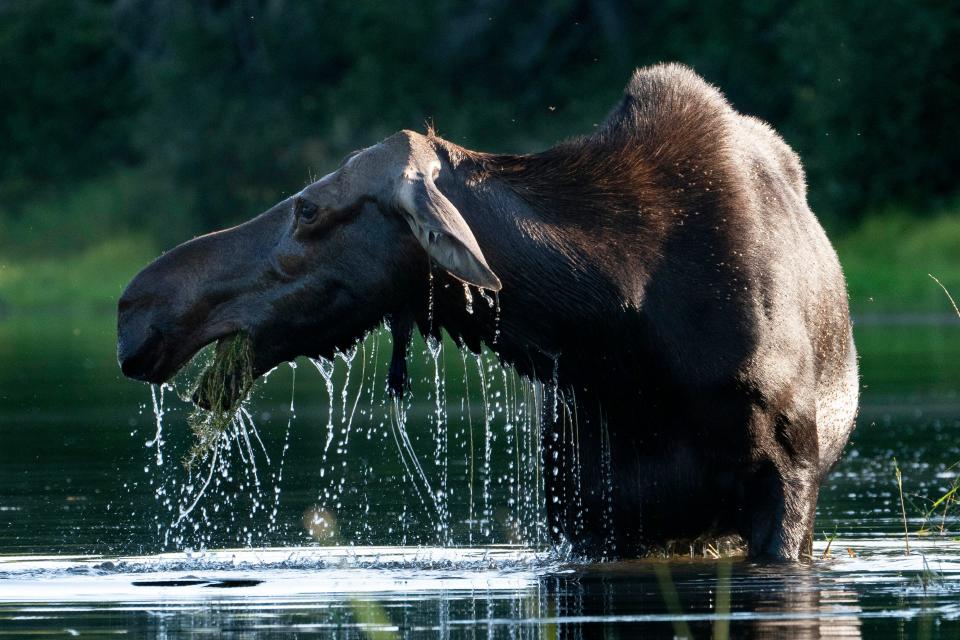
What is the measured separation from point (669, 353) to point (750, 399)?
332 millimetres

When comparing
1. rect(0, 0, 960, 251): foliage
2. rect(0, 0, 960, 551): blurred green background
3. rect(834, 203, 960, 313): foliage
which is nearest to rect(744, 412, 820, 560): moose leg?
rect(0, 0, 960, 551): blurred green background

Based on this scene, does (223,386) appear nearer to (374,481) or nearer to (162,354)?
(162,354)

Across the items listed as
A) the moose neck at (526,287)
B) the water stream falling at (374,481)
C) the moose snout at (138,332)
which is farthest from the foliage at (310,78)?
the moose snout at (138,332)

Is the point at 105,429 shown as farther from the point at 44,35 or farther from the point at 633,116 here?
the point at 44,35

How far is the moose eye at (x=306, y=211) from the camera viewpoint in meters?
7.15

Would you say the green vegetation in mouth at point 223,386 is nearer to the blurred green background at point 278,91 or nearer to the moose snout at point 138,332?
the moose snout at point 138,332

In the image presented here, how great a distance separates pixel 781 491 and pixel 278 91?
4098 centimetres

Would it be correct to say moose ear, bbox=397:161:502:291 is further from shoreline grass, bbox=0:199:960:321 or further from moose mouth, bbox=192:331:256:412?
shoreline grass, bbox=0:199:960:321

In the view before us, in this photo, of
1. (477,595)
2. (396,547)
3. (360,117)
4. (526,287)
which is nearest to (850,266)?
(360,117)

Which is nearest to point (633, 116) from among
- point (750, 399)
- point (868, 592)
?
point (750, 399)

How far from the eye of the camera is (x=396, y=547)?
8.40 m

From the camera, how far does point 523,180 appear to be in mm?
7352

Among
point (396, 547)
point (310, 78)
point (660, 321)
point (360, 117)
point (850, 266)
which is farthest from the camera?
point (310, 78)

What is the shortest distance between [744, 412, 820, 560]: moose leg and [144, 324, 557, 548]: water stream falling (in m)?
0.88
